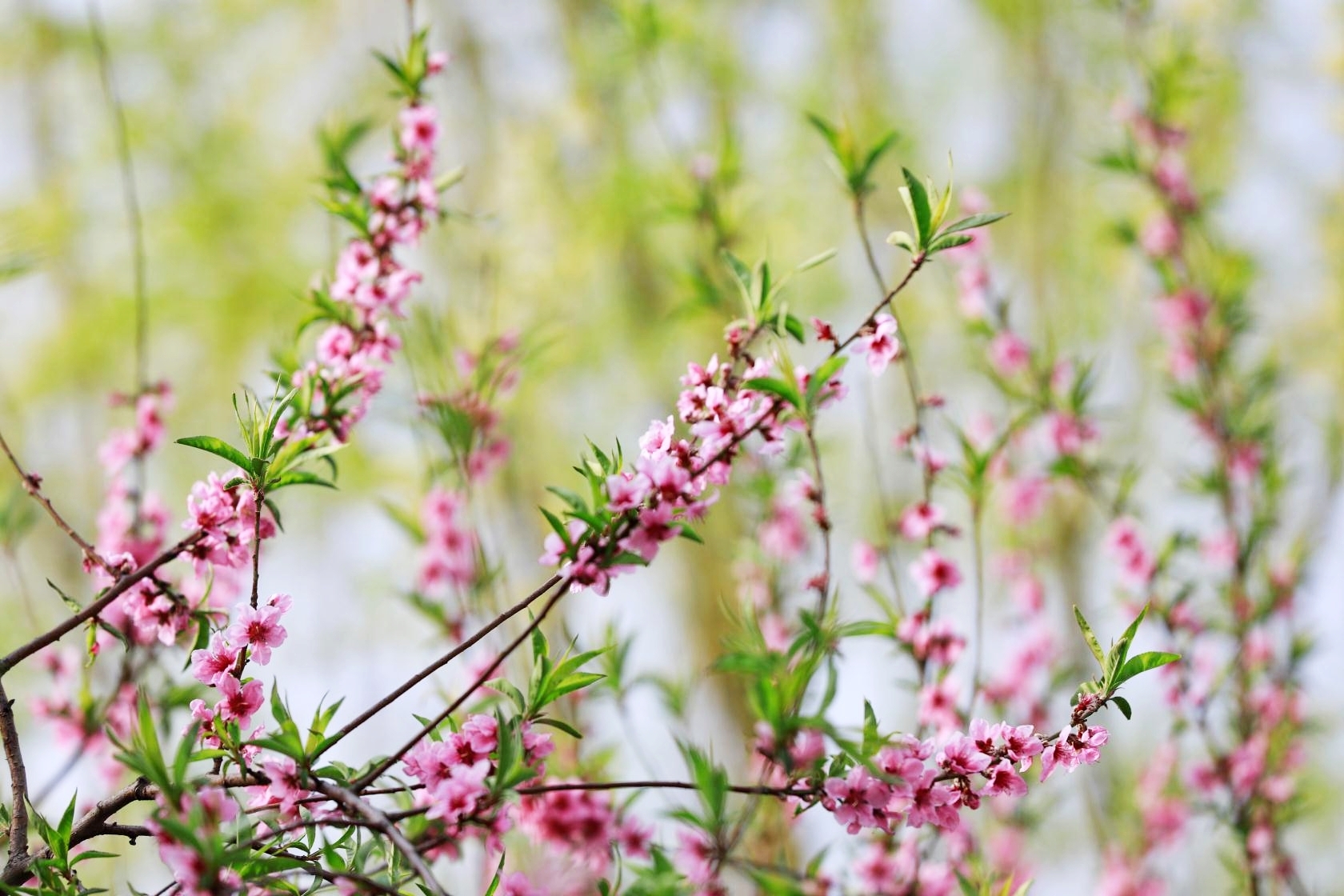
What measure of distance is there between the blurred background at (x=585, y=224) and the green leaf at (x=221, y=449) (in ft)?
9.11

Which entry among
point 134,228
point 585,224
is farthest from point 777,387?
point 585,224

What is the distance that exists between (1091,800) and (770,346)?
82.6 inches

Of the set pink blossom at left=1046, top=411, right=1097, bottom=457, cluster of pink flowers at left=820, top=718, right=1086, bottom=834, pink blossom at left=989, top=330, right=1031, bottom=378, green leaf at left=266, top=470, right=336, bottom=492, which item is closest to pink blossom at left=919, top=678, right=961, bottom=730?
cluster of pink flowers at left=820, top=718, right=1086, bottom=834

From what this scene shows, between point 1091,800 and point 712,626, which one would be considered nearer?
point 1091,800

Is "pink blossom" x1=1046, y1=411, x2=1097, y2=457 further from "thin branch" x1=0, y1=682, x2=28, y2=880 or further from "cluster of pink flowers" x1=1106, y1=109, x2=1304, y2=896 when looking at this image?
"thin branch" x1=0, y1=682, x2=28, y2=880

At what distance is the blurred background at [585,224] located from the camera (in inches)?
199

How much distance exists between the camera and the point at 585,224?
576 cm

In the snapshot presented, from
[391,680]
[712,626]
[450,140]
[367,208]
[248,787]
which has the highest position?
[450,140]

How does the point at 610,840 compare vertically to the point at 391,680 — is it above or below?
below

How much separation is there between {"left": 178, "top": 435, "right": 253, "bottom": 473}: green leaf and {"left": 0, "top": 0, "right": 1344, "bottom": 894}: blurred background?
2777 millimetres

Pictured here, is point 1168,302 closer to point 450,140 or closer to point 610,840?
point 610,840

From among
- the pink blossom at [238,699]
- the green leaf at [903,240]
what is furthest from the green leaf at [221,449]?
the green leaf at [903,240]

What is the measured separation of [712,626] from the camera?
223 inches

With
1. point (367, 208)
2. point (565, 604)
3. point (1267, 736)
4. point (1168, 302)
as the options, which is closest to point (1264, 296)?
point (1168, 302)
